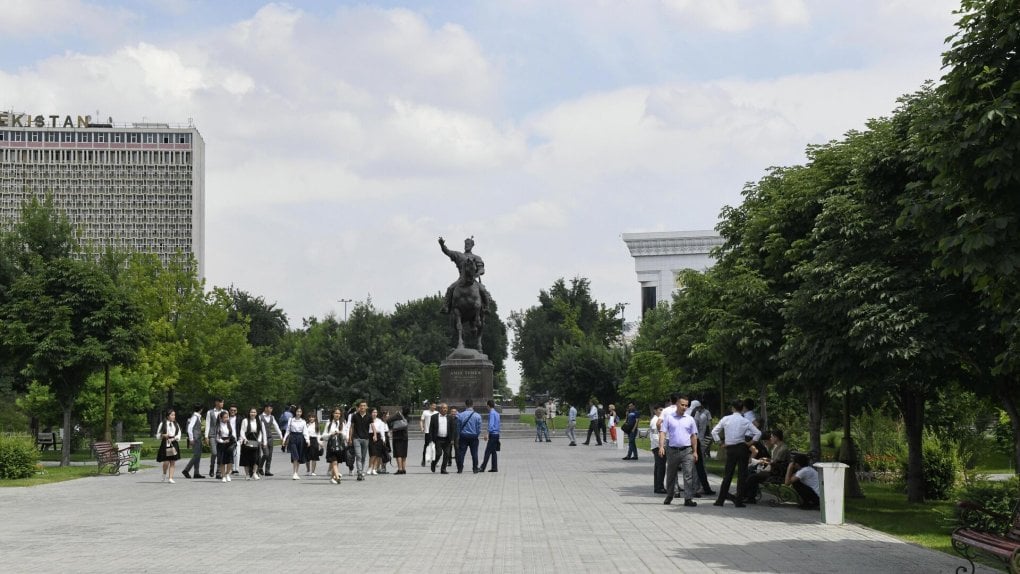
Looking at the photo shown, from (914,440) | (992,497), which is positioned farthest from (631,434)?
(992,497)

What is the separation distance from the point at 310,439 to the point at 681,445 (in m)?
11.0

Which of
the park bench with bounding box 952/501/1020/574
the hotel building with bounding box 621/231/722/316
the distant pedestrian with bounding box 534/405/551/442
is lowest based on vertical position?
the distant pedestrian with bounding box 534/405/551/442

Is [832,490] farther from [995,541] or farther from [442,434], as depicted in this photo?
[442,434]

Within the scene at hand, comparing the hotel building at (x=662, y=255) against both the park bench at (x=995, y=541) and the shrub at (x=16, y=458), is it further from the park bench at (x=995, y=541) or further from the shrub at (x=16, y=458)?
the park bench at (x=995, y=541)

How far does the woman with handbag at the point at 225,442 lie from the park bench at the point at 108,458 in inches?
138

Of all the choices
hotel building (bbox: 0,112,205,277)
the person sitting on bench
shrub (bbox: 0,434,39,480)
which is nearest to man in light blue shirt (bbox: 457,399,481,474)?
shrub (bbox: 0,434,39,480)

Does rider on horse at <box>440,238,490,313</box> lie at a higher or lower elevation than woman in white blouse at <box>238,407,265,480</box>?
higher

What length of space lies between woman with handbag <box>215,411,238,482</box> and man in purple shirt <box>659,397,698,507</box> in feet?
35.8

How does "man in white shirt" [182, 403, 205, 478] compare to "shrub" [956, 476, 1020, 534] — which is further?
"man in white shirt" [182, 403, 205, 478]

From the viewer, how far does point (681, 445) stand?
18.3 metres

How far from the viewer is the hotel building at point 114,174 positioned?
156 m

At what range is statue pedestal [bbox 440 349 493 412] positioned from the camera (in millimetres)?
45750

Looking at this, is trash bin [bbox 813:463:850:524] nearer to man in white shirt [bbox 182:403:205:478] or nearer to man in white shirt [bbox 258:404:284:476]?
man in white shirt [bbox 258:404:284:476]

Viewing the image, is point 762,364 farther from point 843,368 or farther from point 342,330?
point 342,330
